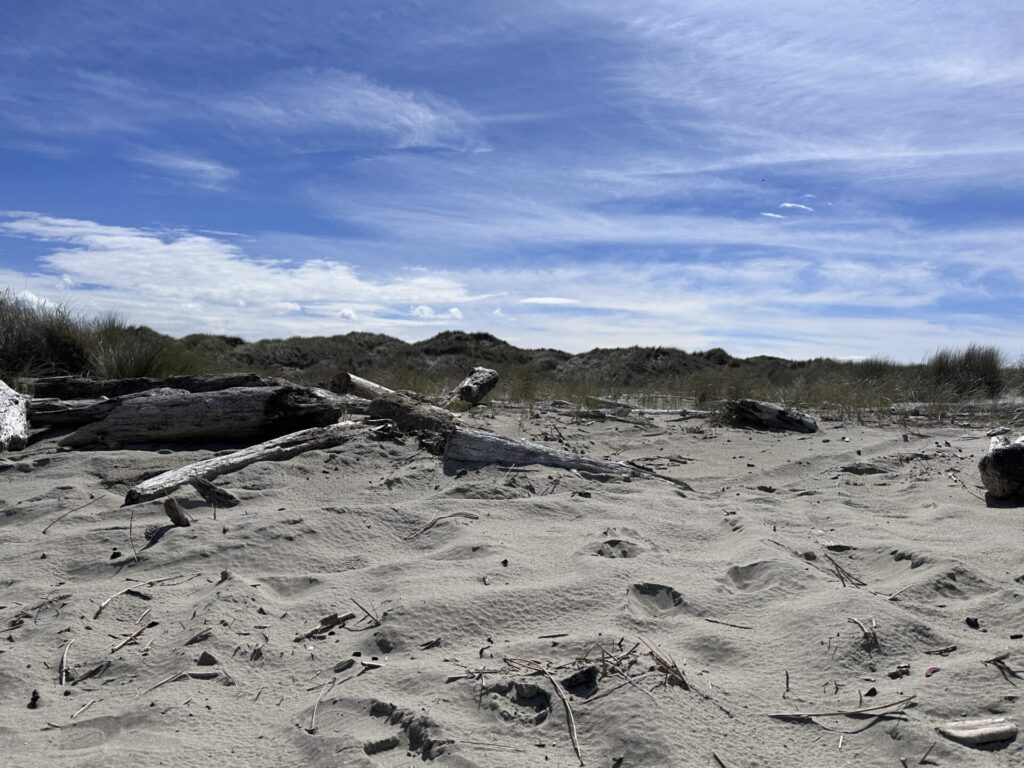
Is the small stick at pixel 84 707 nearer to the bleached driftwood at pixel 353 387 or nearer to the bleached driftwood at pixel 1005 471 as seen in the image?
the bleached driftwood at pixel 1005 471

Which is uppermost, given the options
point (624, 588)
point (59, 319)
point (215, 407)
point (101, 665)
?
point (59, 319)

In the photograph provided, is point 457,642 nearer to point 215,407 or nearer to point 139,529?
point 139,529

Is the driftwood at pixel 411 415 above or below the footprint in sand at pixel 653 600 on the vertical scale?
above

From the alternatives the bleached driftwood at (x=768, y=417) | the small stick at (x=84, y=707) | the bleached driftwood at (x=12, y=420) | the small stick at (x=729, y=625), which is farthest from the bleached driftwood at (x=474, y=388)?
the small stick at (x=84, y=707)

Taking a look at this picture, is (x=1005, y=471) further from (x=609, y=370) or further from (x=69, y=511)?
(x=609, y=370)

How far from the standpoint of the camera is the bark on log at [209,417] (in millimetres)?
6062

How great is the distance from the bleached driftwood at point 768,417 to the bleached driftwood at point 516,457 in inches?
110

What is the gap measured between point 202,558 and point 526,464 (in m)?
2.23

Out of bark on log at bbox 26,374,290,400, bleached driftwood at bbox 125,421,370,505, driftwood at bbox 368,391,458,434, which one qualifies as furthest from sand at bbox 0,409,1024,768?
bark on log at bbox 26,374,290,400

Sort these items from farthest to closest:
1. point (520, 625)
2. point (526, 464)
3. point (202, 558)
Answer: point (526, 464), point (202, 558), point (520, 625)

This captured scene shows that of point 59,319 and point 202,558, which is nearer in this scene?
point 202,558

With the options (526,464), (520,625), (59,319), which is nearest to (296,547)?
(520,625)

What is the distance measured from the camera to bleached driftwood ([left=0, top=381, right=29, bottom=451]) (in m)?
6.05

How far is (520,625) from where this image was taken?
293 centimetres
